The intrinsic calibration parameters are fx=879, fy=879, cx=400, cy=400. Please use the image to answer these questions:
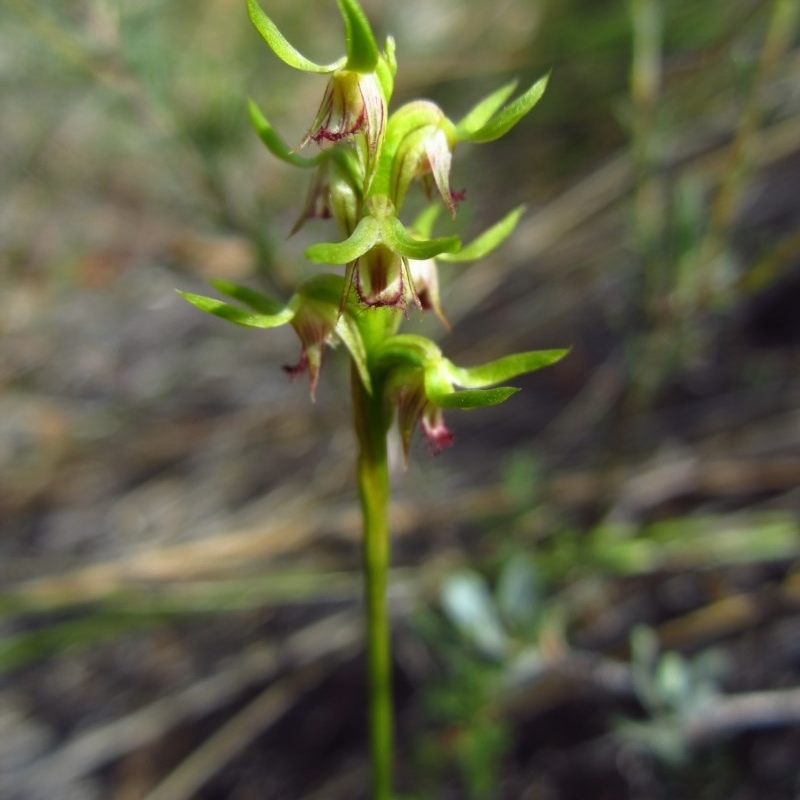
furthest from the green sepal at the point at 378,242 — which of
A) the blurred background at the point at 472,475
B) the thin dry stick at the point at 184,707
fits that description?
the thin dry stick at the point at 184,707

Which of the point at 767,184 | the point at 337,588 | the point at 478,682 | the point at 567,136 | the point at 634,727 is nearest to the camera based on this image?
the point at 634,727

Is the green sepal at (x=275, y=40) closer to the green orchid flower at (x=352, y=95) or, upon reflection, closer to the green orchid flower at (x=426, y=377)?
the green orchid flower at (x=352, y=95)

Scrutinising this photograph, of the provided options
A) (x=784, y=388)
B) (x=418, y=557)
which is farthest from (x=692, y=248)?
(x=418, y=557)

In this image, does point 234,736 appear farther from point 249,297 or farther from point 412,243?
point 412,243

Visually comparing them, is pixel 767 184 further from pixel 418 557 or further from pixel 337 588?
pixel 337 588

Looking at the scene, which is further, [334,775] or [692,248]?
[334,775]

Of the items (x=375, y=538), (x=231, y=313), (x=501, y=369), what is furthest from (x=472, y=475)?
(x=231, y=313)

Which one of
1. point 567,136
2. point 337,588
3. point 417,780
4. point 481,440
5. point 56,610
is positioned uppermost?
point 567,136
